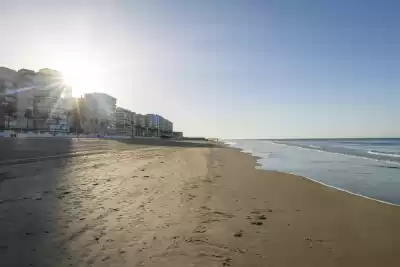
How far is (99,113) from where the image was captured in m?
153

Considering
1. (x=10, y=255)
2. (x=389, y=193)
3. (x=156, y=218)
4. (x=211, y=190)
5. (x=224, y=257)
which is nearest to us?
(x=10, y=255)

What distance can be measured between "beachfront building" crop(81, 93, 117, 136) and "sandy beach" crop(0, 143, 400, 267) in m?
116

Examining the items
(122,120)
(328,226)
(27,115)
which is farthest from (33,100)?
(328,226)

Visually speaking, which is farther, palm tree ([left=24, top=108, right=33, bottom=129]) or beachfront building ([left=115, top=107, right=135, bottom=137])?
beachfront building ([left=115, top=107, right=135, bottom=137])

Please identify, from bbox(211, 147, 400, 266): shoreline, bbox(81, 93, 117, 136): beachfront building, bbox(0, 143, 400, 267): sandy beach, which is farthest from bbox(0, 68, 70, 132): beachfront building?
bbox(211, 147, 400, 266): shoreline

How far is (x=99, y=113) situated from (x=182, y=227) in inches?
6060

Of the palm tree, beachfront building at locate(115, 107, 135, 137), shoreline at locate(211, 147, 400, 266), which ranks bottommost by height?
shoreline at locate(211, 147, 400, 266)

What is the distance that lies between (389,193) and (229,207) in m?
8.12

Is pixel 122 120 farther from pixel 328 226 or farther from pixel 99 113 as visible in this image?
pixel 328 226

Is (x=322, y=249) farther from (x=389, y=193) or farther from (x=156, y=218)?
(x=389, y=193)

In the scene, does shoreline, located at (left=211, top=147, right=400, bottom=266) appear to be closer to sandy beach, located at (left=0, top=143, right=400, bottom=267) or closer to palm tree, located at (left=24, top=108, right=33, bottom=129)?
sandy beach, located at (left=0, top=143, right=400, bottom=267)

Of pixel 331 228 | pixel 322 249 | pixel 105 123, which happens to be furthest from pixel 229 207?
pixel 105 123

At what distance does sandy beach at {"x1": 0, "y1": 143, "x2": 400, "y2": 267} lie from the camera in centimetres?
530

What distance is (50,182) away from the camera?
1155 centimetres
